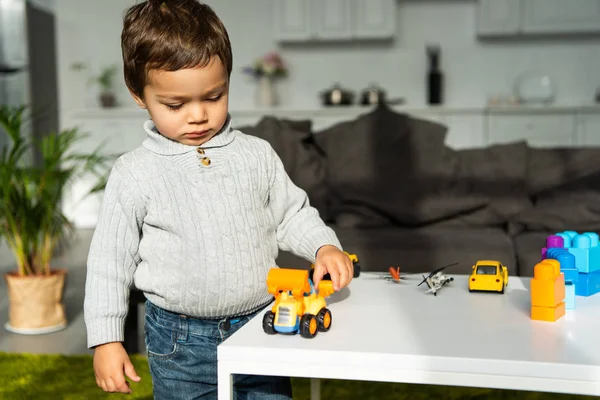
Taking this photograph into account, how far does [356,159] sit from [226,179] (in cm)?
160

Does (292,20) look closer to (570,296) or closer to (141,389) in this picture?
(141,389)

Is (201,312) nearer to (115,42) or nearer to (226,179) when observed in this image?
(226,179)

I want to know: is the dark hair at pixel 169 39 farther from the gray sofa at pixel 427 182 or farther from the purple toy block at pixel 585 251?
the gray sofa at pixel 427 182

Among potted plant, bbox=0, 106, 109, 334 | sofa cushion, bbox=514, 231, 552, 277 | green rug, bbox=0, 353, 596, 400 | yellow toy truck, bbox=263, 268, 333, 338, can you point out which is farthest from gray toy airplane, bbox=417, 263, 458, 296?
potted plant, bbox=0, 106, 109, 334

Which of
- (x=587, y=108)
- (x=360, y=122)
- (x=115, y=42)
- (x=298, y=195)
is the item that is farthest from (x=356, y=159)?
(x=115, y=42)

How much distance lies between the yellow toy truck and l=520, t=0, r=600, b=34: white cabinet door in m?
4.79

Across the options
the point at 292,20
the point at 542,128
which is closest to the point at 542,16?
the point at 542,128

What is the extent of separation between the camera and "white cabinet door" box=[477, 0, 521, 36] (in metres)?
5.23

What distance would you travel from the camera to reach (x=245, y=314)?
108 cm

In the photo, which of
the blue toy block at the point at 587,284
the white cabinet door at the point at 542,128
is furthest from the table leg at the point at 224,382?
the white cabinet door at the point at 542,128

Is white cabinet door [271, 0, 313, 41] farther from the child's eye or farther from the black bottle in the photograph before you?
the child's eye

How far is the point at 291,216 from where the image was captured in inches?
45.3

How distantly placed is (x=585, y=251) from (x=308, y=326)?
22.2 inches

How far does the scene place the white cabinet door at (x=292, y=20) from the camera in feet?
17.8
